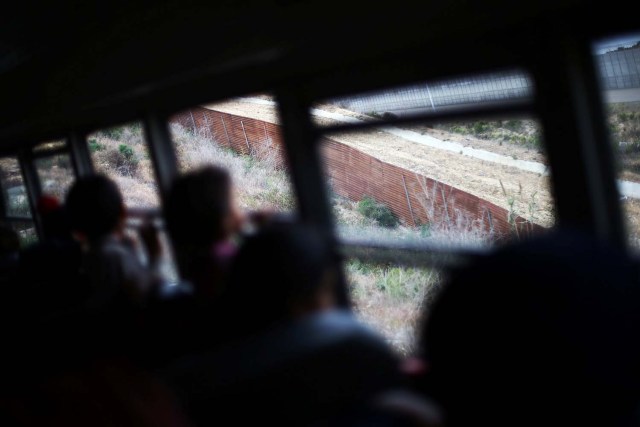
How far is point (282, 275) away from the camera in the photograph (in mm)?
1393

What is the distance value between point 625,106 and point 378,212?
3105 mm

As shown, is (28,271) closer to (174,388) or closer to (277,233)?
(174,388)

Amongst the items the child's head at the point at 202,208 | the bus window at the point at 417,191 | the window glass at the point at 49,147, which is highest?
the window glass at the point at 49,147

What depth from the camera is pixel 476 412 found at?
958mm

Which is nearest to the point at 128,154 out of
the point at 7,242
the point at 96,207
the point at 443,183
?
the point at 7,242

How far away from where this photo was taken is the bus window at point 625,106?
1.57 m

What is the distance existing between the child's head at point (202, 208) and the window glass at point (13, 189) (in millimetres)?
3976

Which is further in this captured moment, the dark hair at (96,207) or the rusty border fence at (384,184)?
the rusty border fence at (384,184)

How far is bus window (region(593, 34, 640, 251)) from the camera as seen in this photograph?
1574 mm

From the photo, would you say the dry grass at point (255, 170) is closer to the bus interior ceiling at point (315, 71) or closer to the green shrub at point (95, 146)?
the bus interior ceiling at point (315, 71)

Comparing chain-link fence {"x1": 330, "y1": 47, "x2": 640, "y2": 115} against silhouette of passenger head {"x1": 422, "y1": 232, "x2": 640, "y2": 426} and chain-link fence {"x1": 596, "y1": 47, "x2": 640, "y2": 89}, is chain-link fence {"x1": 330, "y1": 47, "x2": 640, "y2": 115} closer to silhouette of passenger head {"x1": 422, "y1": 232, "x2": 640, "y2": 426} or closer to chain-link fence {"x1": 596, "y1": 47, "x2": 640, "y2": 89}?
chain-link fence {"x1": 596, "y1": 47, "x2": 640, "y2": 89}

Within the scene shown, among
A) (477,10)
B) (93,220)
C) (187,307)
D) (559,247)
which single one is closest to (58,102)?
(93,220)

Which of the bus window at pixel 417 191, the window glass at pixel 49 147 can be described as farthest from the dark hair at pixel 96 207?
the window glass at pixel 49 147

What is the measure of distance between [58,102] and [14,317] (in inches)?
53.2
